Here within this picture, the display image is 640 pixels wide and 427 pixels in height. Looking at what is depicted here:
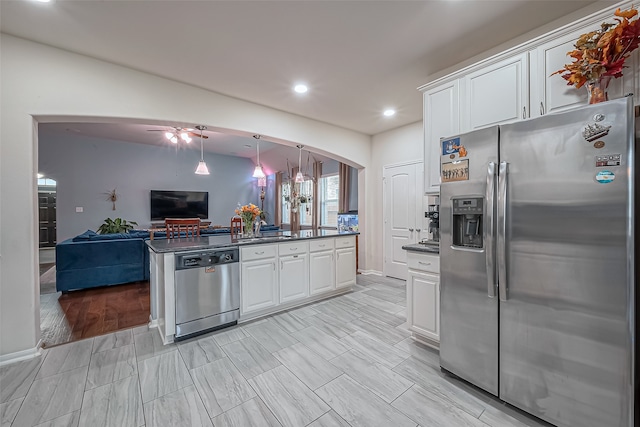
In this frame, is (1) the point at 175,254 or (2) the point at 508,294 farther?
(1) the point at 175,254

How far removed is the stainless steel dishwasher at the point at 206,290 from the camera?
253cm

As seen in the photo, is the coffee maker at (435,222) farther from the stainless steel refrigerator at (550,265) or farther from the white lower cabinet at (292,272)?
the white lower cabinet at (292,272)

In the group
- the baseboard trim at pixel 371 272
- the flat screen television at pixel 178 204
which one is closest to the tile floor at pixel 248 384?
the baseboard trim at pixel 371 272

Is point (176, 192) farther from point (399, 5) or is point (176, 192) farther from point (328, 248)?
point (399, 5)

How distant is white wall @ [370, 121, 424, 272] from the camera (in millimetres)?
4621

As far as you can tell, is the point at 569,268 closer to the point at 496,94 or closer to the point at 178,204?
the point at 496,94

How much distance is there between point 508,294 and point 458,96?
5.94 feet

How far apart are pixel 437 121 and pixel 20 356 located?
444 cm

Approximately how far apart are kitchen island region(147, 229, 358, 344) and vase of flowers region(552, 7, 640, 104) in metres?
2.92

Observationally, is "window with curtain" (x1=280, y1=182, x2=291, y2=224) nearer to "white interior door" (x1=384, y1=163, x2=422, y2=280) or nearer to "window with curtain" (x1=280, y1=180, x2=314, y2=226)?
"window with curtain" (x1=280, y1=180, x2=314, y2=226)

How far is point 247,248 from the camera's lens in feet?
9.77

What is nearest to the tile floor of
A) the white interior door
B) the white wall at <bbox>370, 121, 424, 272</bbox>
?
the white interior door

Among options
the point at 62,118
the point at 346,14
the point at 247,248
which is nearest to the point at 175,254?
the point at 247,248

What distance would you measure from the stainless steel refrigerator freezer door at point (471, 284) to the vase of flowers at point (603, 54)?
22.4 inches
